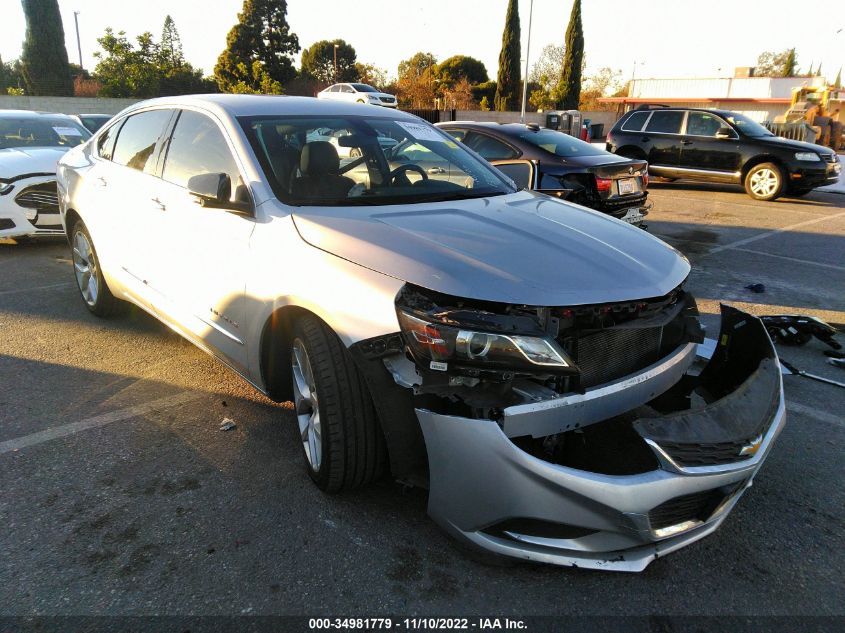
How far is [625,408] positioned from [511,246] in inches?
29.9

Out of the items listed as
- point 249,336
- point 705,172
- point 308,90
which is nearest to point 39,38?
point 308,90

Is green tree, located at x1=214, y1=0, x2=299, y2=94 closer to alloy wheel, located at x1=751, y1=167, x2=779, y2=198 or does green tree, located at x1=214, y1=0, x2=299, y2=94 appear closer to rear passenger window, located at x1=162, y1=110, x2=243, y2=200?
alloy wheel, located at x1=751, y1=167, x2=779, y2=198

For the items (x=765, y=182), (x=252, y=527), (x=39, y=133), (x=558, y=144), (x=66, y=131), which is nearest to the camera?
(x=252, y=527)

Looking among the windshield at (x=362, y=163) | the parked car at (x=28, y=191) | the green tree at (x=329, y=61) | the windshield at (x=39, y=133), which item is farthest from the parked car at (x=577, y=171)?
the green tree at (x=329, y=61)

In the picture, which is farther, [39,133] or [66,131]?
[66,131]

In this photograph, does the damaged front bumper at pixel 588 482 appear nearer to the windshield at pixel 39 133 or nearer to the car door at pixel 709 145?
the windshield at pixel 39 133

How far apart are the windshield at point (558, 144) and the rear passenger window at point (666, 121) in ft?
21.9

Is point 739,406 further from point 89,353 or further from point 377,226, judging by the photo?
point 89,353

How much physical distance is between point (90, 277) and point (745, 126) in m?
12.9

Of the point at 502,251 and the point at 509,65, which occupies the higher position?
the point at 509,65

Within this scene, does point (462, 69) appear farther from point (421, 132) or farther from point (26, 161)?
point (421, 132)

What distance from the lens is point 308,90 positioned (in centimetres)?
4862

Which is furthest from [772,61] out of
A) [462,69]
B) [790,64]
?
[462,69]

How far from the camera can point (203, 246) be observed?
3143 mm
